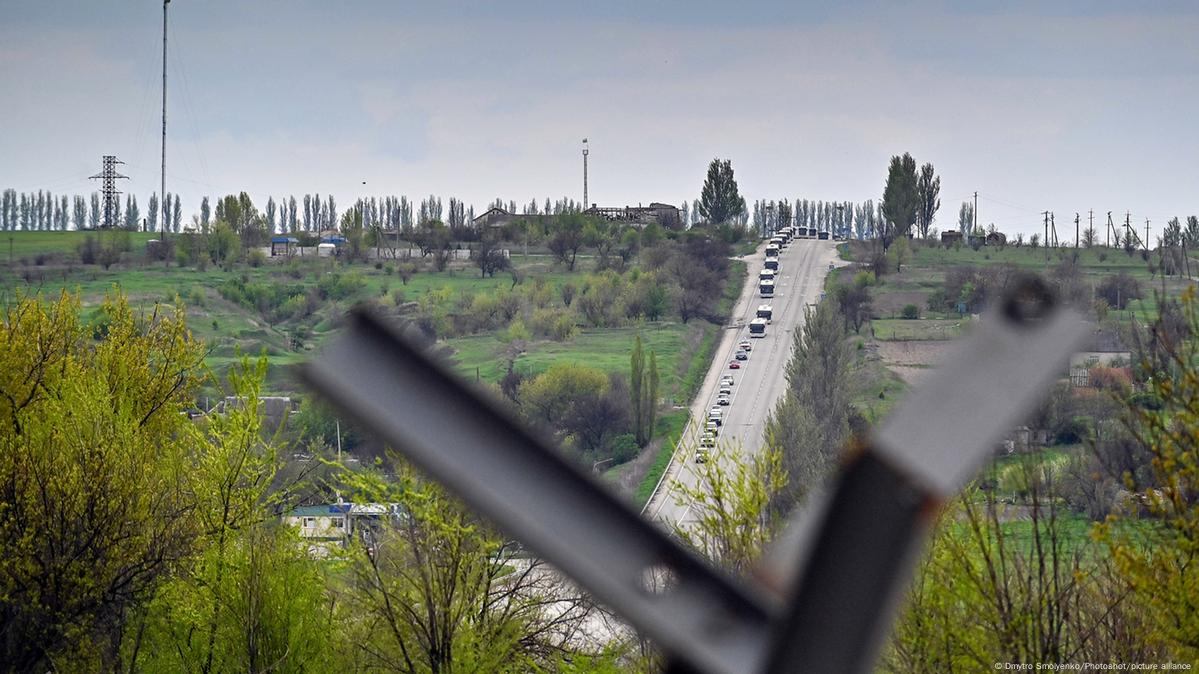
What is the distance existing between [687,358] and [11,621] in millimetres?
44175

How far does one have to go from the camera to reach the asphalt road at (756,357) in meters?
41.4

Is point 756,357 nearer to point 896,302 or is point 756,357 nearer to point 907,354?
point 896,302

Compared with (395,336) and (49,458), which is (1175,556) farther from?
(49,458)

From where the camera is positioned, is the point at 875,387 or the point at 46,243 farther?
the point at 46,243

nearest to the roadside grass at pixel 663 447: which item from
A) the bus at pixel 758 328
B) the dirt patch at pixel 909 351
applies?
the dirt patch at pixel 909 351

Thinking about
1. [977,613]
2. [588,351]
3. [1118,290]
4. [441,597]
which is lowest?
[441,597]

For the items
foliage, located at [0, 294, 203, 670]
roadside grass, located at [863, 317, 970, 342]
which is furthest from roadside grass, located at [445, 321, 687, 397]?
foliage, located at [0, 294, 203, 670]

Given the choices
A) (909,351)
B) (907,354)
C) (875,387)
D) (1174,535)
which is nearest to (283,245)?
(909,351)

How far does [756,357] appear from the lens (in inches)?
2404

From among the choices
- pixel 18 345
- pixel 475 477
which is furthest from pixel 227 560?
pixel 475 477

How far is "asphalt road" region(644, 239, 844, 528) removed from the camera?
41.4 meters

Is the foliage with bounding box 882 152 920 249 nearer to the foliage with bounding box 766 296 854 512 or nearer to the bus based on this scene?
the bus

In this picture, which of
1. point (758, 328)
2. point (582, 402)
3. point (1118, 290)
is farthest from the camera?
point (758, 328)

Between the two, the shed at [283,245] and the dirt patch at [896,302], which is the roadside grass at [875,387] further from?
the shed at [283,245]
